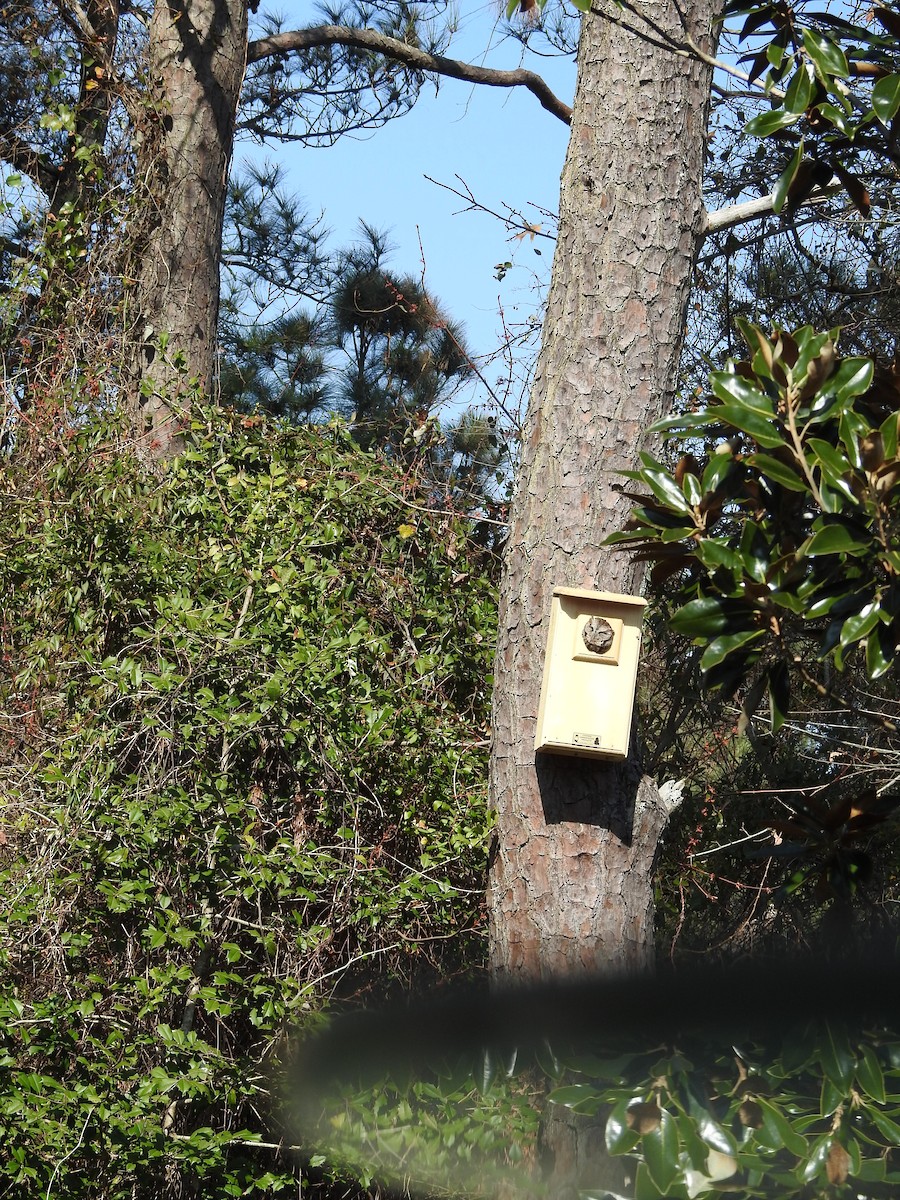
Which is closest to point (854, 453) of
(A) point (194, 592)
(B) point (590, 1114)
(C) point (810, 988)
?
(C) point (810, 988)

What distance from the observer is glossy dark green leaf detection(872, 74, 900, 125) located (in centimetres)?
237

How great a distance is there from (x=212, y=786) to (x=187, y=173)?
3527 millimetres

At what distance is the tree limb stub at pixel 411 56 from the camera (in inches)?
261

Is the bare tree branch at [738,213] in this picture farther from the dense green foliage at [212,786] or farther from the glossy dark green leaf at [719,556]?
the glossy dark green leaf at [719,556]

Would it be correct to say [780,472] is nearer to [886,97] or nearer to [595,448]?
[886,97]

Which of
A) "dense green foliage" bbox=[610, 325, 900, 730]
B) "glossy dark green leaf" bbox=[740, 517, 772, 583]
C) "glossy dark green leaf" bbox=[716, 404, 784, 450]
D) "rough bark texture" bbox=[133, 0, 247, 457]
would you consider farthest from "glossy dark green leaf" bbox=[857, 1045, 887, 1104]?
"rough bark texture" bbox=[133, 0, 247, 457]

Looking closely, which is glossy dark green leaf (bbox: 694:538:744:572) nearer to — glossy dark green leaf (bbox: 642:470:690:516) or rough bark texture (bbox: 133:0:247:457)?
glossy dark green leaf (bbox: 642:470:690:516)

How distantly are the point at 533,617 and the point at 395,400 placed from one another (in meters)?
3.93

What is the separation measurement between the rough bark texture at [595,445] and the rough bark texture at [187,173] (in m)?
2.25

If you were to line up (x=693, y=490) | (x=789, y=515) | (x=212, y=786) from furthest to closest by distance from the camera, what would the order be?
(x=212, y=786) < (x=693, y=490) < (x=789, y=515)

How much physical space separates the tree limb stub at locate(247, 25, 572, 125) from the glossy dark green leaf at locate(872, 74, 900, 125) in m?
4.49

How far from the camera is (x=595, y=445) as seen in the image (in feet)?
12.4

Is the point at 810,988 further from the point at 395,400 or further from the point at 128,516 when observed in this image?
the point at 395,400

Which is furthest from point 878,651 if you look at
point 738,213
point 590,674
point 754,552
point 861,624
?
point 738,213
